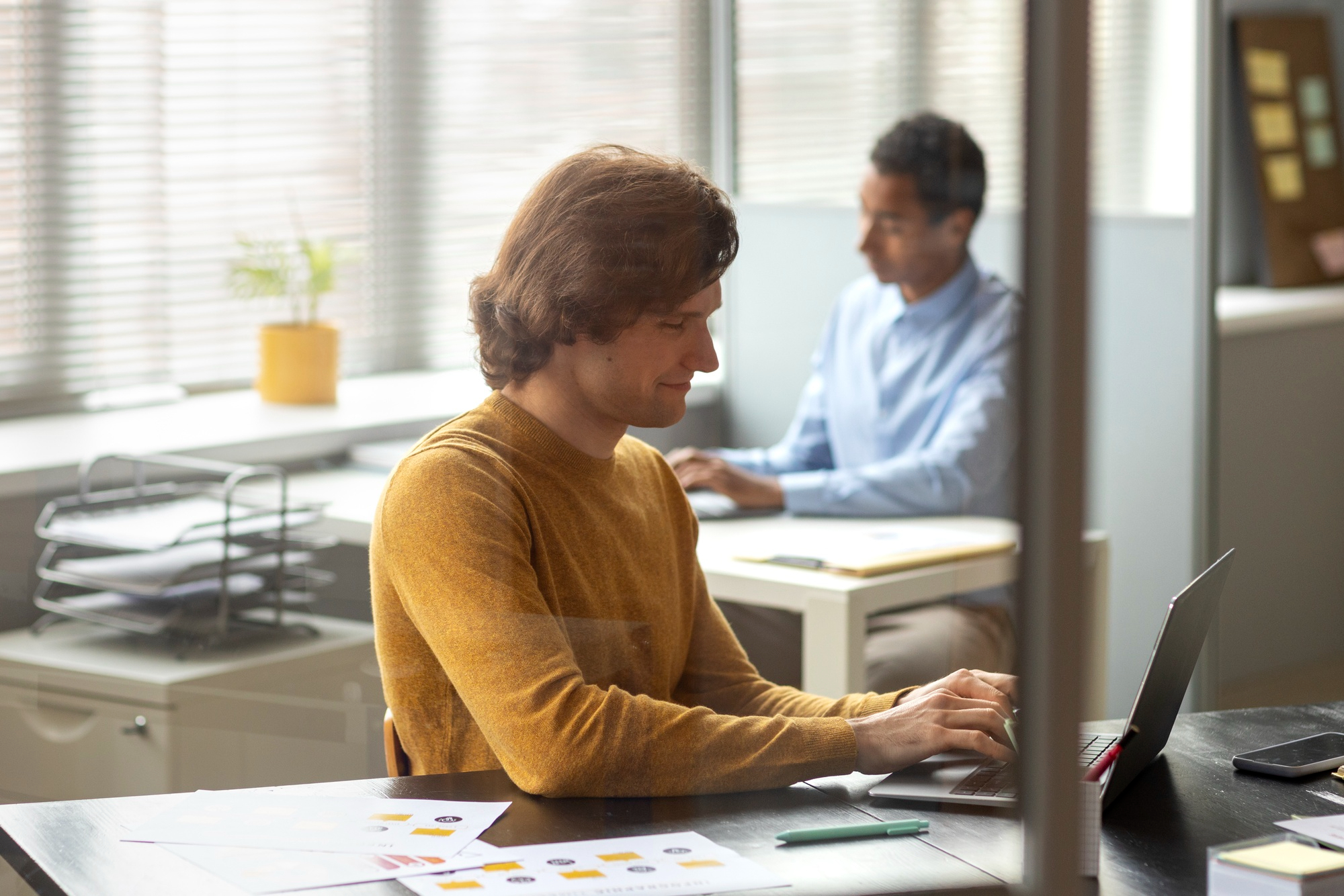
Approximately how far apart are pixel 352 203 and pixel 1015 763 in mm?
1374

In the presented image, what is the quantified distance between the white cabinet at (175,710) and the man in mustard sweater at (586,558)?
0.95ft

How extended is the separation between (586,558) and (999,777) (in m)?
0.57

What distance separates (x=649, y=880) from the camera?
997mm

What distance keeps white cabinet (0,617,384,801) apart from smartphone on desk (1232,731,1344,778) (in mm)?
820

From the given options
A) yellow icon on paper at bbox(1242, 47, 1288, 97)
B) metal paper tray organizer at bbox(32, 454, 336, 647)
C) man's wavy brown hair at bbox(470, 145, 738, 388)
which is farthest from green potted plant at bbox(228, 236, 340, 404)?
yellow icon on paper at bbox(1242, 47, 1288, 97)

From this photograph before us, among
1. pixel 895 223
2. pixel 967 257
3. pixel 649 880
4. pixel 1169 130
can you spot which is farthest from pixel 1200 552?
pixel 649 880

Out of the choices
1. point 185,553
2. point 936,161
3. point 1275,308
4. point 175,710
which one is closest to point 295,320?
point 185,553

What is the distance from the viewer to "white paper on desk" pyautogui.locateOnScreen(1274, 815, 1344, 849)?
1122 mm

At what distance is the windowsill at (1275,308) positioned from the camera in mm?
2934

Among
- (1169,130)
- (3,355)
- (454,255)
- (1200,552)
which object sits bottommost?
(1200,552)

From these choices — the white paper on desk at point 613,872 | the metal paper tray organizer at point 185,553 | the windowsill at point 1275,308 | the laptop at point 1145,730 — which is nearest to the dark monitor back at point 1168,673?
the laptop at point 1145,730

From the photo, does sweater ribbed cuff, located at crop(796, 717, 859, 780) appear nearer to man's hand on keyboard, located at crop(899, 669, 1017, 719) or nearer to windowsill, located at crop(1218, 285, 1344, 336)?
man's hand on keyboard, located at crop(899, 669, 1017, 719)

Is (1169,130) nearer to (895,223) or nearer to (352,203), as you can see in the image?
(895,223)

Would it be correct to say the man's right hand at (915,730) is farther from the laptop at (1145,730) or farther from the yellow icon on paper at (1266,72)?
the yellow icon on paper at (1266,72)
